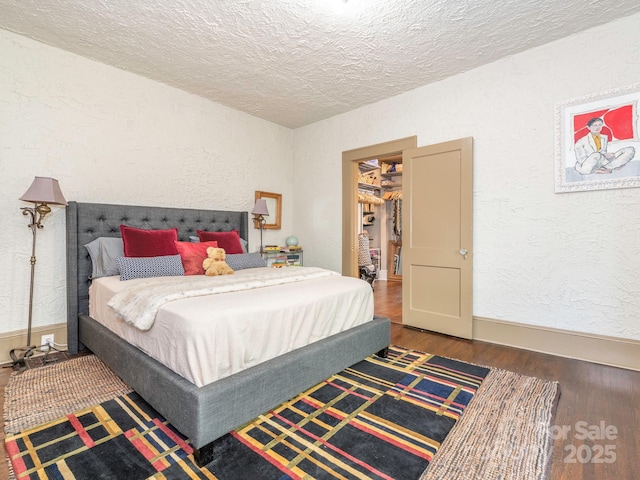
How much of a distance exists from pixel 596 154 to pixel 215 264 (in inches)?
131

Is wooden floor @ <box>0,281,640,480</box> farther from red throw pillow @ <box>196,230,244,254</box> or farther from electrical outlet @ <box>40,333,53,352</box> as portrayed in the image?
red throw pillow @ <box>196,230,244,254</box>

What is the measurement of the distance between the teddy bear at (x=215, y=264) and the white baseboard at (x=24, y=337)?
4.58 ft

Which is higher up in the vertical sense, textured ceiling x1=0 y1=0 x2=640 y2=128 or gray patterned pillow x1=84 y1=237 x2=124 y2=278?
textured ceiling x1=0 y1=0 x2=640 y2=128

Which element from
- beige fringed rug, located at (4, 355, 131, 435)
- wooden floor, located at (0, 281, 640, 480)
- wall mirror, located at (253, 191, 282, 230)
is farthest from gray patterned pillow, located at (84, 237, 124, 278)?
wall mirror, located at (253, 191, 282, 230)

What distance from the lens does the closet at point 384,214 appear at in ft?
22.3

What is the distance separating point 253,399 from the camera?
5.22ft

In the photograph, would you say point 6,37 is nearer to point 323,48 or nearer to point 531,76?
point 323,48

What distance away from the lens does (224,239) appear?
3463 mm

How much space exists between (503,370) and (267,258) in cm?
304

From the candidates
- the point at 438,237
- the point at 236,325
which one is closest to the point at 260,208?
the point at 438,237

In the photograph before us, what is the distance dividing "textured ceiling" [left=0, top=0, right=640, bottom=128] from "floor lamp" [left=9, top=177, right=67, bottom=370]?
126 centimetres

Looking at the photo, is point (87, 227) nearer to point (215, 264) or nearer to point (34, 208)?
point (34, 208)

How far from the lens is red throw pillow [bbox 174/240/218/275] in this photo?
2844mm

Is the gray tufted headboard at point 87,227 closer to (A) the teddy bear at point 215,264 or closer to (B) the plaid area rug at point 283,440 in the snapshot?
(A) the teddy bear at point 215,264
